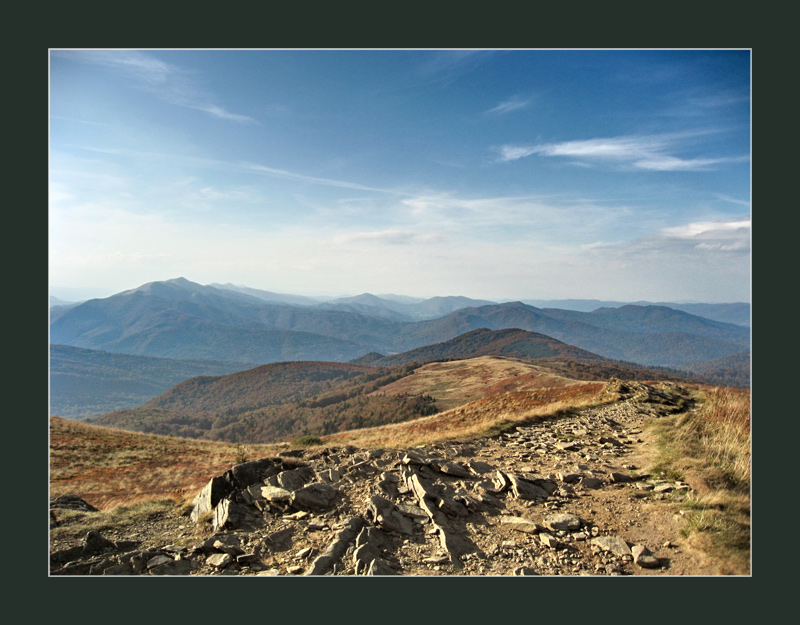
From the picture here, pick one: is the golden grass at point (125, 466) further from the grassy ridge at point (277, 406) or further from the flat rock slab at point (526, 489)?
the grassy ridge at point (277, 406)

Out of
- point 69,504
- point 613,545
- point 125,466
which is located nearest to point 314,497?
point 613,545

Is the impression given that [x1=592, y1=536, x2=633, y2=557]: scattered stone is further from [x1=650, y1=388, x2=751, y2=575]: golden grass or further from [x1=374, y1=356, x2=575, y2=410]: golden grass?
[x1=374, y1=356, x2=575, y2=410]: golden grass

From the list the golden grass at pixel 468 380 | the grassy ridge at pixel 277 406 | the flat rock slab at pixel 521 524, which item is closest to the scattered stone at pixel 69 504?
the flat rock slab at pixel 521 524

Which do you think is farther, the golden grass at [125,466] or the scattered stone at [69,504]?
the golden grass at [125,466]

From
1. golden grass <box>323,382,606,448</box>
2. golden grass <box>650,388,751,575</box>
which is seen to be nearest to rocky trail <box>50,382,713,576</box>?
golden grass <box>650,388,751,575</box>

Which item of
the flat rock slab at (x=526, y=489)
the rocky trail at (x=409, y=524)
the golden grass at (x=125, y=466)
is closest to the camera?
the rocky trail at (x=409, y=524)

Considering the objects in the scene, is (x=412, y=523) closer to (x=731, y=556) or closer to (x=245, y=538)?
(x=245, y=538)

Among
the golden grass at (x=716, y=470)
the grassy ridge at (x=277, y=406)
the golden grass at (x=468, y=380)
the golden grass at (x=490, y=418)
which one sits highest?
the golden grass at (x=716, y=470)
